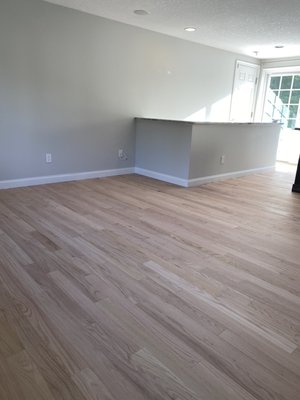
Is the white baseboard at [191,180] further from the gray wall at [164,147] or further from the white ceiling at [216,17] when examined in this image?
the white ceiling at [216,17]

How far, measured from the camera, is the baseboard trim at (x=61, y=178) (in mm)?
3801

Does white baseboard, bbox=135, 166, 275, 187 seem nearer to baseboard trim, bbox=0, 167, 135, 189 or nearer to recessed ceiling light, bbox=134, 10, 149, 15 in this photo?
baseboard trim, bbox=0, 167, 135, 189

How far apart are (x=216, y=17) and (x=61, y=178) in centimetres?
287

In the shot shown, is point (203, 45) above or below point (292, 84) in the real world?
Answer: above

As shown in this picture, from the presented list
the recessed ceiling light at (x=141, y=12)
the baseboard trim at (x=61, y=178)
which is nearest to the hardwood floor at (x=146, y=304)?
the baseboard trim at (x=61, y=178)

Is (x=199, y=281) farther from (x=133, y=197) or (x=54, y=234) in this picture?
(x=133, y=197)

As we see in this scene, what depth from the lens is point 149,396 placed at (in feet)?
3.72

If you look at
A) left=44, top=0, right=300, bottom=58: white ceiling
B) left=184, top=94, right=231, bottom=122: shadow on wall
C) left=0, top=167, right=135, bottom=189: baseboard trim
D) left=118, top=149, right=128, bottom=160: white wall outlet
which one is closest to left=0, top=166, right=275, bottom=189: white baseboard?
left=0, top=167, right=135, bottom=189: baseboard trim

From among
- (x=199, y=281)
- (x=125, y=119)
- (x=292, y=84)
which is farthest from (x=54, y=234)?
(x=292, y=84)

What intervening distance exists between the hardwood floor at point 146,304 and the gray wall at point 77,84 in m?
1.08

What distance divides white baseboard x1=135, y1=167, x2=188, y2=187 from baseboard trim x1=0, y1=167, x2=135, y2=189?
166 millimetres

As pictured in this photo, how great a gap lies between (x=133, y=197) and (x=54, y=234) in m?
1.33

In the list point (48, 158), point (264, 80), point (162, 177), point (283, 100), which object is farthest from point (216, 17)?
point (283, 100)

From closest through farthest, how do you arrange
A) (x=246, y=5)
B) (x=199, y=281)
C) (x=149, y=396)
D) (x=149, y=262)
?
(x=149, y=396), (x=199, y=281), (x=149, y=262), (x=246, y=5)
